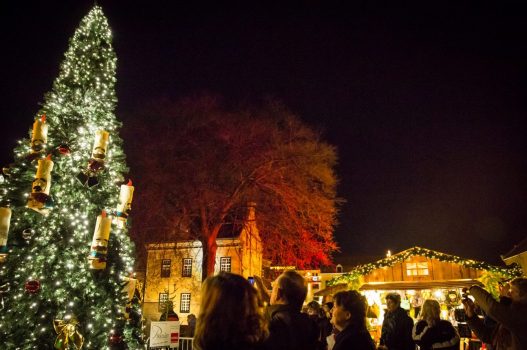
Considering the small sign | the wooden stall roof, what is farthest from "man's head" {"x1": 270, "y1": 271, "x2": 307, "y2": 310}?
the wooden stall roof

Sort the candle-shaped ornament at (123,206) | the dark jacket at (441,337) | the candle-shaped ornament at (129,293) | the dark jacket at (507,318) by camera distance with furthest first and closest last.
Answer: the candle-shaped ornament at (123,206)
the candle-shaped ornament at (129,293)
the dark jacket at (441,337)
the dark jacket at (507,318)

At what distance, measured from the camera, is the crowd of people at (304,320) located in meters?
2.13

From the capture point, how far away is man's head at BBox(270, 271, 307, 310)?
312cm

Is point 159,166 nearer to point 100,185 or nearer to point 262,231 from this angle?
point 262,231

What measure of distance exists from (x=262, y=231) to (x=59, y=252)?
12967 mm

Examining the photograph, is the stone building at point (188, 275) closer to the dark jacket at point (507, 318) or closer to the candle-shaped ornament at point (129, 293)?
the candle-shaped ornament at point (129, 293)

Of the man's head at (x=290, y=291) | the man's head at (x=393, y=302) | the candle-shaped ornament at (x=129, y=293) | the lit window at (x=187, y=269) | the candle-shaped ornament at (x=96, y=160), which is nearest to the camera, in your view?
the man's head at (x=290, y=291)

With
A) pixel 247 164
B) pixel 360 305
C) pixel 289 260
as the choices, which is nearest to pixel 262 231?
pixel 289 260

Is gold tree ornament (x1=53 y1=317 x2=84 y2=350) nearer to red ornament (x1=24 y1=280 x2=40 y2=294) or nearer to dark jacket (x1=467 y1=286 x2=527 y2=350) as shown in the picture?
red ornament (x1=24 y1=280 x2=40 y2=294)

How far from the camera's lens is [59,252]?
661 centimetres

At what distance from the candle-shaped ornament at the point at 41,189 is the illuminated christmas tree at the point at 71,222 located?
0.05 ft

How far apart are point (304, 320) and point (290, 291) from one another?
0.81ft

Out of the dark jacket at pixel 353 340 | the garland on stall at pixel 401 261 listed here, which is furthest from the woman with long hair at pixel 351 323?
the garland on stall at pixel 401 261

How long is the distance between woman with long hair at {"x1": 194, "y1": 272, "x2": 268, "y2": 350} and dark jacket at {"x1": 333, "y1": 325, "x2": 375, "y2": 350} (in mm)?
1358
